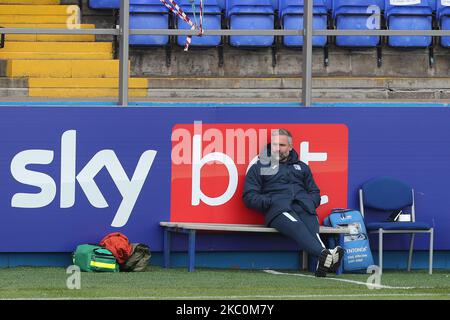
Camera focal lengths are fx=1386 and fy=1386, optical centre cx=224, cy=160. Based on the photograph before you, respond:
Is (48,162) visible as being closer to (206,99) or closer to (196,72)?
(206,99)

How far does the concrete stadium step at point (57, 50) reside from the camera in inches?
552

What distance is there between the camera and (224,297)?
1003 centimetres

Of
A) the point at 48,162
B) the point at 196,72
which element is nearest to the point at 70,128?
the point at 48,162

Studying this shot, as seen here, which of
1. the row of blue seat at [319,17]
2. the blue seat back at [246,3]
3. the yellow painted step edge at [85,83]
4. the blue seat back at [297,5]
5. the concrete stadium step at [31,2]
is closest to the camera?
the yellow painted step edge at [85,83]

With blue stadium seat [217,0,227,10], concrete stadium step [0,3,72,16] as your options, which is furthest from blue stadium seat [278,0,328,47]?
concrete stadium step [0,3,72,16]

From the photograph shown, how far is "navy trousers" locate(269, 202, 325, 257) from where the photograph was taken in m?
12.2

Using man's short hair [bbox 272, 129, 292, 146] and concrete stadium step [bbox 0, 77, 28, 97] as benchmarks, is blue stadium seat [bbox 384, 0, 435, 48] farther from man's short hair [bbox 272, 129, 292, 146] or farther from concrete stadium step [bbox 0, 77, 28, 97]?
concrete stadium step [bbox 0, 77, 28, 97]

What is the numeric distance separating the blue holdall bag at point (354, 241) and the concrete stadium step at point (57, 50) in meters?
2.97

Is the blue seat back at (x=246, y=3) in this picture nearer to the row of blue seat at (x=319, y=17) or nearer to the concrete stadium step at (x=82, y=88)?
the row of blue seat at (x=319, y=17)

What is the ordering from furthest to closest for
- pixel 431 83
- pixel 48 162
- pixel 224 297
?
pixel 431 83
pixel 48 162
pixel 224 297

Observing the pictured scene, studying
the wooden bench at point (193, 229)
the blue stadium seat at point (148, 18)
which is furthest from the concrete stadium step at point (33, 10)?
the wooden bench at point (193, 229)

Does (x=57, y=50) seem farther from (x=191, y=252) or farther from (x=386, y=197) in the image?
(x=386, y=197)
